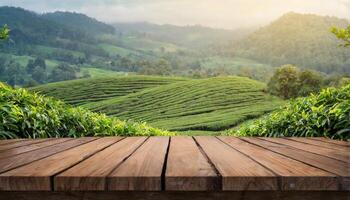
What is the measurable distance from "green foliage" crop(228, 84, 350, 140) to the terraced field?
30.2m

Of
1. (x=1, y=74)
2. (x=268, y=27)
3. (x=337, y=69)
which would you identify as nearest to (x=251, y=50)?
(x=268, y=27)

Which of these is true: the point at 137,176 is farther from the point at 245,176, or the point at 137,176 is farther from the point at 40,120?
the point at 40,120

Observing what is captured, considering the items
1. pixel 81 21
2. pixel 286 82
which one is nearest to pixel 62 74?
pixel 286 82

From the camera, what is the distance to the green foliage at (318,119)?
4.61 meters

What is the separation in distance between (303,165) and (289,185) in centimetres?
29

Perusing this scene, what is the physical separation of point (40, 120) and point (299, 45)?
97262 mm

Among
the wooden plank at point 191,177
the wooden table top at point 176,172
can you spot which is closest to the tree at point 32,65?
Answer: the wooden table top at point 176,172

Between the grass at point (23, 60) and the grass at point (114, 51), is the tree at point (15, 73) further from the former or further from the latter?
the grass at point (114, 51)

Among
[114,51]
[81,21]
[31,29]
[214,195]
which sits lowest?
[214,195]

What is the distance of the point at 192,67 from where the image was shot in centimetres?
9788

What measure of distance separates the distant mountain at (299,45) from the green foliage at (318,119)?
72861 mm

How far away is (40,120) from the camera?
18.2 feet

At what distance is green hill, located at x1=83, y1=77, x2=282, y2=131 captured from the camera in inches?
989

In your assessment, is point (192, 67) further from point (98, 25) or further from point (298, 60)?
point (98, 25)
